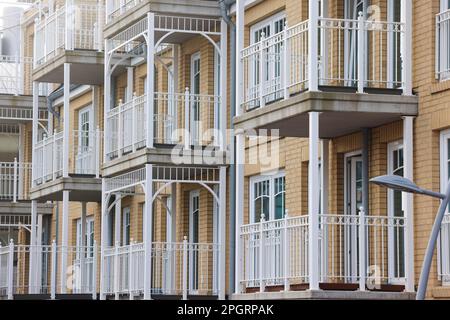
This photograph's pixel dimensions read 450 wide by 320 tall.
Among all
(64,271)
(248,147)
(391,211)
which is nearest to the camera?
(391,211)

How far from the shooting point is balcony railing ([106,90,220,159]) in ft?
79.9

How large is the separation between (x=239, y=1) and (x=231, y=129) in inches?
138

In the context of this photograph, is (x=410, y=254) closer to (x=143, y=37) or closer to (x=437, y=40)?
(x=437, y=40)

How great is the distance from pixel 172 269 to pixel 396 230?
686 centimetres

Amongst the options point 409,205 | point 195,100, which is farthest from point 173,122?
point 409,205

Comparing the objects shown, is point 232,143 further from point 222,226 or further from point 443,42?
point 443,42

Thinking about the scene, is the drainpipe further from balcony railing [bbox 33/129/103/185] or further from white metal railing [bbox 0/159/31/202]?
white metal railing [bbox 0/159/31/202]

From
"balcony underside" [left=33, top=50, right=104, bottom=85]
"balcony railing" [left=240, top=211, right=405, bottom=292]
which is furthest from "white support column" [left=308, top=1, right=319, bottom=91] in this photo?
"balcony underside" [left=33, top=50, right=104, bottom=85]

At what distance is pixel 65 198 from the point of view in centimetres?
2934

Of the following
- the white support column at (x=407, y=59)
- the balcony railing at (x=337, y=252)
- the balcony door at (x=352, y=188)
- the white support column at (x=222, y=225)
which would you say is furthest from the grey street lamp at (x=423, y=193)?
the white support column at (x=222, y=225)

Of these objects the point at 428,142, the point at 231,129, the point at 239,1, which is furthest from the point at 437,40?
the point at 231,129

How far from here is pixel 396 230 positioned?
59.5 feet

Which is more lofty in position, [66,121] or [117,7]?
[117,7]

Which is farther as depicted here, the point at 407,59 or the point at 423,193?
the point at 407,59
